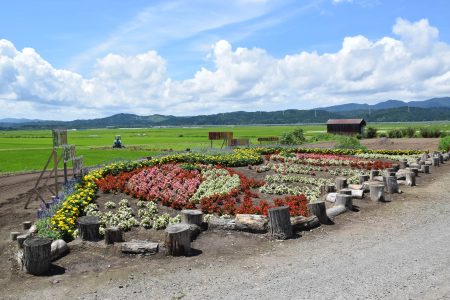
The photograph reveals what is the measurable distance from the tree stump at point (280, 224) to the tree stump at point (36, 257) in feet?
18.2

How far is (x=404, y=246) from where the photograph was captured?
32.5 ft

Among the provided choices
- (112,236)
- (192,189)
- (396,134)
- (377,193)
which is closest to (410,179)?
(377,193)

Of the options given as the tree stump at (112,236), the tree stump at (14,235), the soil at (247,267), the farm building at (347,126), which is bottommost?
the tree stump at (14,235)

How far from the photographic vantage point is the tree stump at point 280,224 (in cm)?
1093

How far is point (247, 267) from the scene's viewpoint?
8953mm

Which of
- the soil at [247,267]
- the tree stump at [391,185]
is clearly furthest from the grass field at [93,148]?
the soil at [247,267]

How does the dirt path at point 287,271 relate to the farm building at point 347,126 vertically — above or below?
below

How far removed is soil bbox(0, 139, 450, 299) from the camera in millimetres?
7750

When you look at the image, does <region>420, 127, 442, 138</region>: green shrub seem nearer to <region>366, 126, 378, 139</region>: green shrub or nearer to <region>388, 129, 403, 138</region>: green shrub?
<region>388, 129, 403, 138</region>: green shrub

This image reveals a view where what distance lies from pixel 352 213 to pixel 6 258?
10411 millimetres

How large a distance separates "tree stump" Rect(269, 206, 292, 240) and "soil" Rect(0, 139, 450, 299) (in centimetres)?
29

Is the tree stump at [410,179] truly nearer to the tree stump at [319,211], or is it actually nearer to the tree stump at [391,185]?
the tree stump at [391,185]

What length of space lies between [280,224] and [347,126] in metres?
57.9

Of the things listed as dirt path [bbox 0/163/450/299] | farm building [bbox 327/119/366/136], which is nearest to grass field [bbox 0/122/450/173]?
farm building [bbox 327/119/366/136]
